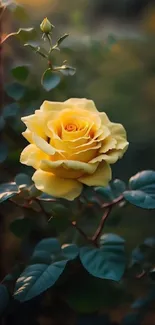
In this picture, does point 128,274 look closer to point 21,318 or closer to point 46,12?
point 21,318

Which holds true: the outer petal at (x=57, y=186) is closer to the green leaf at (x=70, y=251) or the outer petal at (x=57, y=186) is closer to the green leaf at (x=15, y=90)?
the green leaf at (x=70, y=251)

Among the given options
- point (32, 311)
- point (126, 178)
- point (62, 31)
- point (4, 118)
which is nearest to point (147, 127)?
point (126, 178)

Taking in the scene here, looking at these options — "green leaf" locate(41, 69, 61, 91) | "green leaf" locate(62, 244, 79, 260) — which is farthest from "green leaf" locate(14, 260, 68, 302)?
"green leaf" locate(41, 69, 61, 91)

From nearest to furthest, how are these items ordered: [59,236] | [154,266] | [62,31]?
1. [154,266]
2. [59,236]
3. [62,31]

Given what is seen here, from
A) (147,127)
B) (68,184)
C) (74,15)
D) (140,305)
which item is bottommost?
(140,305)

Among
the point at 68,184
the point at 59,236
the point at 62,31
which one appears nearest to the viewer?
the point at 68,184

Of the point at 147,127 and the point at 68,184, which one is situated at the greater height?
the point at 68,184

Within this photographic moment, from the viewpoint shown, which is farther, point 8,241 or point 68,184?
point 8,241

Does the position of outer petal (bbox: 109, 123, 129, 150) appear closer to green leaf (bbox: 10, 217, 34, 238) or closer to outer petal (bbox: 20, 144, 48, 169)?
outer petal (bbox: 20, 144, 48, 169)
